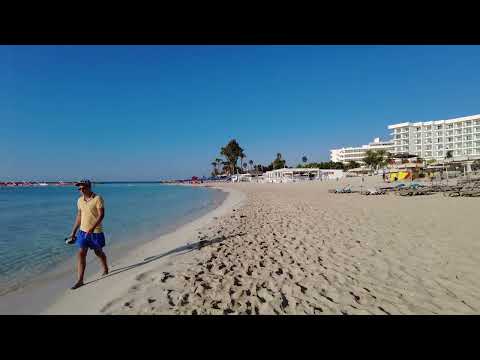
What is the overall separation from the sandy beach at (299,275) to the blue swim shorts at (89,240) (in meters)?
0.64

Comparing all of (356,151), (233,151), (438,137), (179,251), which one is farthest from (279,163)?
(179,251)

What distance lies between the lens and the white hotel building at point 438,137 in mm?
66438

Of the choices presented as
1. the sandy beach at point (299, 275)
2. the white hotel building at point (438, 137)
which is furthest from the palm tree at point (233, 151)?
the sandy beach at point (299, 275)

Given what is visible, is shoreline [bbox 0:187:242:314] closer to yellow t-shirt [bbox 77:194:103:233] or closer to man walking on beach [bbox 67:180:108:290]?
man walking on beach [bbox 67:180:108:290]

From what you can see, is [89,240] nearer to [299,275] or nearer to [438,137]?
[299,275]

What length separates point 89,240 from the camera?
11.5 ft

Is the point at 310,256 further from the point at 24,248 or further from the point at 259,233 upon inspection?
the point at 24,248

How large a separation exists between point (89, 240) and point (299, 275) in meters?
3.34

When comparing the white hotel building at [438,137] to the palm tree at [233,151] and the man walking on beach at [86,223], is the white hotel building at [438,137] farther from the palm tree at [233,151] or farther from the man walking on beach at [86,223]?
the man walking on beach at [86,223]
